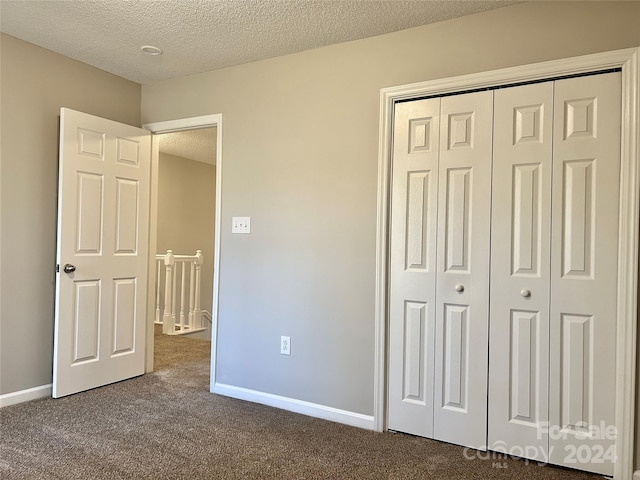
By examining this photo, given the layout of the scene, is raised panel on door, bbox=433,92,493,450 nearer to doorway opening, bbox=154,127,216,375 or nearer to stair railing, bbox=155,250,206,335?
doorway opening, bbox=154,127,216,375

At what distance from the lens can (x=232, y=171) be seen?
10.5 ft

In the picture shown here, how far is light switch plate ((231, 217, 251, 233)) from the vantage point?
10.3 ft

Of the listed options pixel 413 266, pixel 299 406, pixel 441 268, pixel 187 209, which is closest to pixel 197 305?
pixel 187 209

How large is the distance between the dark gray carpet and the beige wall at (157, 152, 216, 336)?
3.84 meters

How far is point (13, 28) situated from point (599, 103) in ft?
10.8

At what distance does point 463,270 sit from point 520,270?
28cm

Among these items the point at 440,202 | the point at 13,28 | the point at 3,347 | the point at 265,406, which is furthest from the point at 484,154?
the point at 3,347

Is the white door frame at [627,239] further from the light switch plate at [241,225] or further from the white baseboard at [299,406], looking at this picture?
the light switch plate at [241,225]

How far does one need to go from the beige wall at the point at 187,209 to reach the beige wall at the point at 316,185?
3531 millimetres

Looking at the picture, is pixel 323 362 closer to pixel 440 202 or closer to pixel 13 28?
pixel 440 202

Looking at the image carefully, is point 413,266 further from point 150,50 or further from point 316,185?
point 150,50

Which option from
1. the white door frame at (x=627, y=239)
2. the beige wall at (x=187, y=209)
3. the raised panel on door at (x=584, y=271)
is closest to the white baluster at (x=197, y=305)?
the beige wall at (x=187, y=209)

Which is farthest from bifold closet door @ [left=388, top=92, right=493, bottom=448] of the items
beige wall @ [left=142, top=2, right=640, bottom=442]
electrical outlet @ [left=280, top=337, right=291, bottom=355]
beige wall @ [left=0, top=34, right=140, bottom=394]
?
beige wall @ [left=0, top=34, right=140, bottom=394]

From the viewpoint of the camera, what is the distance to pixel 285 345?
2.97m
